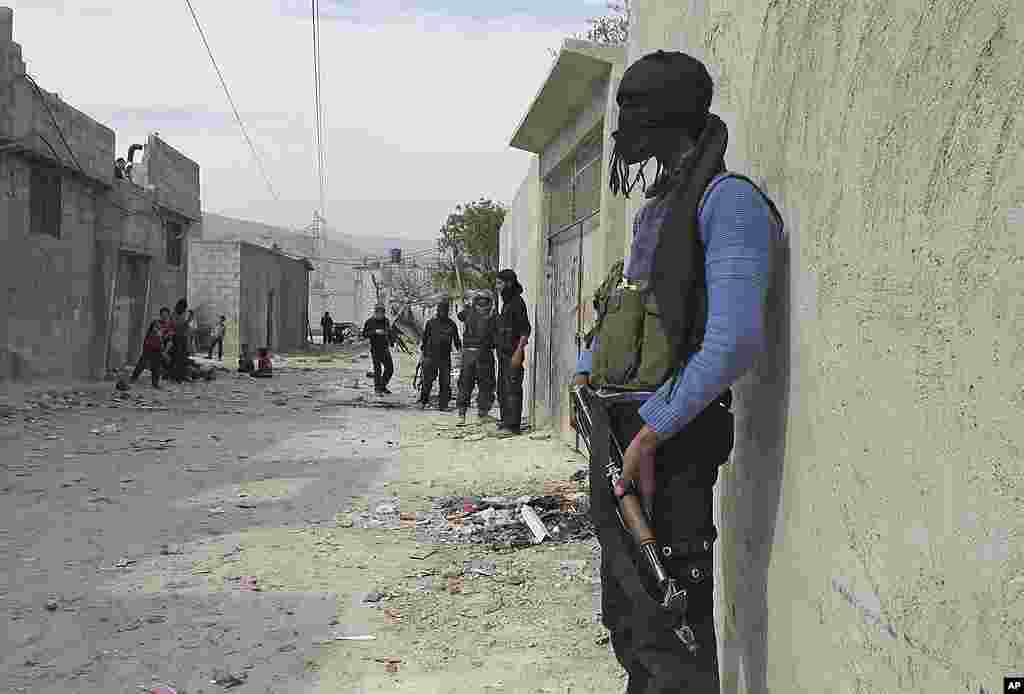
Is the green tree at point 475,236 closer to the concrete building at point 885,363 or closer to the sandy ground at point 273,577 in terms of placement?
the sandy ground at point 273,577

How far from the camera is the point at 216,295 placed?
84.5ft

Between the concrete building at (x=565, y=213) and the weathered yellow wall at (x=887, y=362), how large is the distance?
187 inches

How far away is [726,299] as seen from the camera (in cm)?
172

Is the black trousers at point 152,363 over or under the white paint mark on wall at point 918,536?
under

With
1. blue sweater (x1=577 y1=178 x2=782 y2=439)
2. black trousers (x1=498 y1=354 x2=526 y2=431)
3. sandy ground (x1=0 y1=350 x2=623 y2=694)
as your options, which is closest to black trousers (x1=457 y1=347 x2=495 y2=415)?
black trousers (x1=498 y1=354 x2=526 y2=431)

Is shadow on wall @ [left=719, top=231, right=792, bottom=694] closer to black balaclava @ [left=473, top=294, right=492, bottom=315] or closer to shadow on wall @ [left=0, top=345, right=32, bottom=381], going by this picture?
black balaclava @ [left=473, top=294, right=492, bottom=315]

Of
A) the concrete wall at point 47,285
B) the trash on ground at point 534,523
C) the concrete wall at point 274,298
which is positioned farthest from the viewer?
the concrete wall at point 274,298

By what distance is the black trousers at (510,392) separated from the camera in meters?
9.38

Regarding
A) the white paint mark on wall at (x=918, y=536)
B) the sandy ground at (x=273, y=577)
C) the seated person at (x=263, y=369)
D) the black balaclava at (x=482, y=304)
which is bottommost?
the sandy ground at (x=273, y=577)

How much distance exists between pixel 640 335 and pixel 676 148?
40 centimetres

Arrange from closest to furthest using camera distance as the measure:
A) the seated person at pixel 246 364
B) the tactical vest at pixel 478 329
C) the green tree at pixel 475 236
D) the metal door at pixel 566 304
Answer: the metal door at pixel 566 304
the tactical vest at pixel 478 329
the seated person at pixel 246 364
the green tree at pixel 475 236

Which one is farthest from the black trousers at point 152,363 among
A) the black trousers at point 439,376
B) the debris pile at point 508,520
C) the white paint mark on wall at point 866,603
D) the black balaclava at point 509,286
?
the white paint mark on wall at point 866,603

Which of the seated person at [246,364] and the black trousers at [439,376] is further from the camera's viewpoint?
the seated person at [246,364]

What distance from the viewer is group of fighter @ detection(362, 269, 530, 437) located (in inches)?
374
